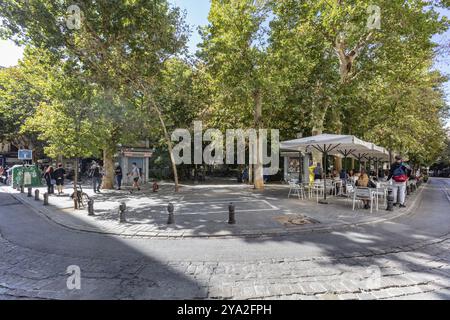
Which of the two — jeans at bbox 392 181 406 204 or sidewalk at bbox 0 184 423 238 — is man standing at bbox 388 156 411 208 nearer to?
jeans at bbox 392 181 406 204

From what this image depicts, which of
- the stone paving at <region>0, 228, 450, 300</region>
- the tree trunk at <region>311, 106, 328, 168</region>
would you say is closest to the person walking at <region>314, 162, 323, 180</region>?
the tree trunk at <region>311, 106, 328, 168</region>

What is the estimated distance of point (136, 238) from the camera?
680cm

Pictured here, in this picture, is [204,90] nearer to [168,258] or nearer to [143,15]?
[143,15]

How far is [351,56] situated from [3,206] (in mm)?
19174

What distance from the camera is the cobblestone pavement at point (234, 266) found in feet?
13.0

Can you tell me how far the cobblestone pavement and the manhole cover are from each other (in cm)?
95

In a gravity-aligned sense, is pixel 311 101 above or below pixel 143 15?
below

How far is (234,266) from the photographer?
4.92 m

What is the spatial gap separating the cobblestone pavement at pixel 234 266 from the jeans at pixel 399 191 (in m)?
3.83

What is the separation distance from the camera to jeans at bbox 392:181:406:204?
11.0 meters

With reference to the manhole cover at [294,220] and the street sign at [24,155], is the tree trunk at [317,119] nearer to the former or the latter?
the manhole cover at [294,220]

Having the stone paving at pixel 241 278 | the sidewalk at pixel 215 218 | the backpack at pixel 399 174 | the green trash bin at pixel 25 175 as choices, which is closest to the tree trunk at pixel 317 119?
the sidewalk at pixel 215 218
